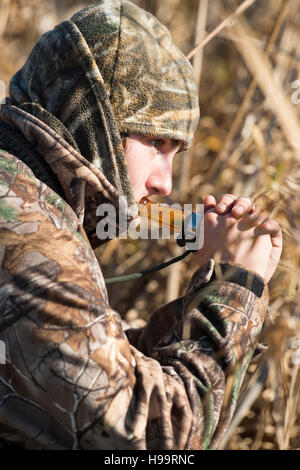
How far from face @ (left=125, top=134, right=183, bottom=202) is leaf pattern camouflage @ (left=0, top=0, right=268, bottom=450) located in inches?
1.3

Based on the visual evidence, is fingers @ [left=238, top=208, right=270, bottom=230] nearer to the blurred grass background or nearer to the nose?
the blurred grass background

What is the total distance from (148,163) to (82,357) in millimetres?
531

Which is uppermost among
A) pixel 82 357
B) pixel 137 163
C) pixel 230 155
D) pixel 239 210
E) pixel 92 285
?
pixel 230 155

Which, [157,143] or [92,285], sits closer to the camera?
[92,285]

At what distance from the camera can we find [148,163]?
133cm

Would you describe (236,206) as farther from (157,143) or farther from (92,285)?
(92,285)

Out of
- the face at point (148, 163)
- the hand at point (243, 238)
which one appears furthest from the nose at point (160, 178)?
the hand at point (243, 238)

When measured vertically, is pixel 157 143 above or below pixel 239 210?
above

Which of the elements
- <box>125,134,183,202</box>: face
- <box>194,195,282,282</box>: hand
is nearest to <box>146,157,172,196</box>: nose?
<box>125,134,183,202</box>: face

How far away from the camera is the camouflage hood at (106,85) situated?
1.25 metres

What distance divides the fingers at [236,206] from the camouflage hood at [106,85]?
0.19m

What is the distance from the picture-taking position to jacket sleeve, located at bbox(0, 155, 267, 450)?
0.96 m

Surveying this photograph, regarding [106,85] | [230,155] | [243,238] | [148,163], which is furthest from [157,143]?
[230,155]

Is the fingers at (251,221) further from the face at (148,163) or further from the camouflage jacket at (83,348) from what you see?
the face at (148,163)
